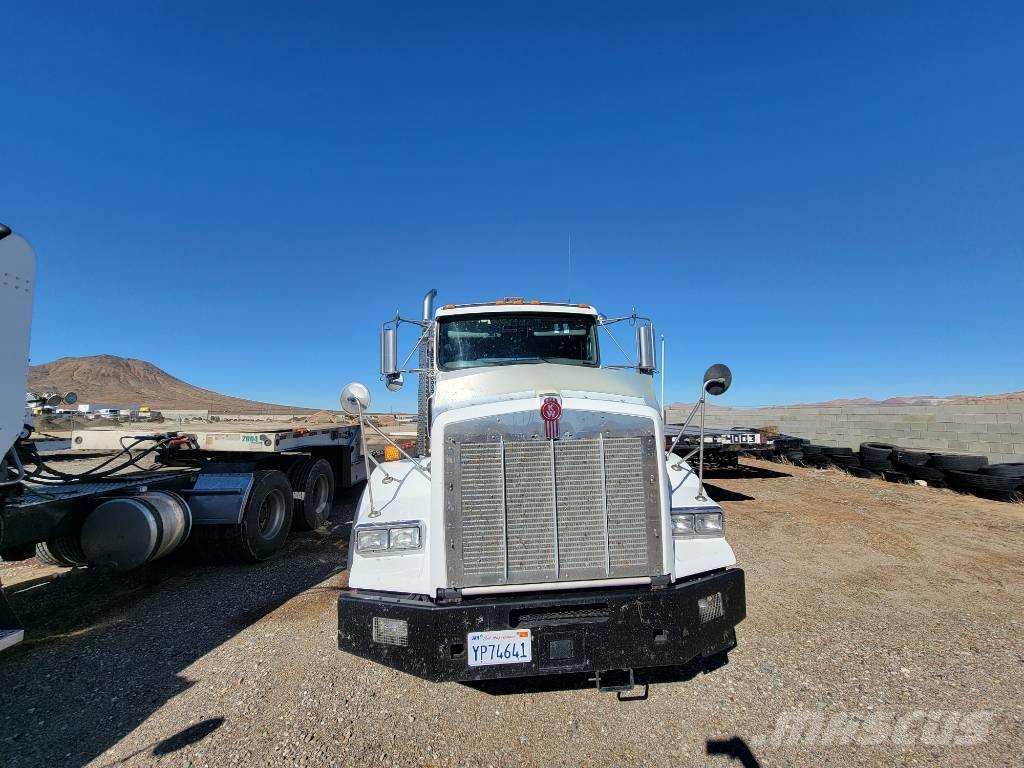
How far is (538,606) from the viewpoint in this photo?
9.15 feet

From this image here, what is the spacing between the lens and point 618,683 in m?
3.05

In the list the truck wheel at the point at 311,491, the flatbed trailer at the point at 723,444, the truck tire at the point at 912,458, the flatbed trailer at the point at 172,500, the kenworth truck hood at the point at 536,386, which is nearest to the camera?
the kenworth truck hood at the point at 536,386

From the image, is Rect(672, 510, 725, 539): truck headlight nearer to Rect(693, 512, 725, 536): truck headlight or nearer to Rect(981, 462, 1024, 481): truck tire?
Rect(693, 512, 725, 536): truck headlight

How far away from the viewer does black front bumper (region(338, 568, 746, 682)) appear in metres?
2.70

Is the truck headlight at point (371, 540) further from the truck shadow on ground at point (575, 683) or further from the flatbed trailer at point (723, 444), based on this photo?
the flatbed trailer at point (723, 444)

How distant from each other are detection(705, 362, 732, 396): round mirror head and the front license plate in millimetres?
2149

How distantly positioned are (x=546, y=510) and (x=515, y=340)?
8.36 feet

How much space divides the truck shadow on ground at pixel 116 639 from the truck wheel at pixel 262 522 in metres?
0.19

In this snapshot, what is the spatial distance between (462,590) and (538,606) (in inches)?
17.0

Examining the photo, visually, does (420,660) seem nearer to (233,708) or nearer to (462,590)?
(462,590)

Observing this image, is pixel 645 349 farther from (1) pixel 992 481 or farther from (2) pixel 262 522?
(1) pixel 992 481

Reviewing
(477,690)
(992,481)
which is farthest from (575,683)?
(992,481)

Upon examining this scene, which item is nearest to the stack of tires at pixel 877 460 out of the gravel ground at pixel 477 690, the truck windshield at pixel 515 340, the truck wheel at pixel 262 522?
the gravel ground at pixel 477 690

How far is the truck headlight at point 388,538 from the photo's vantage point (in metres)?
3.03
